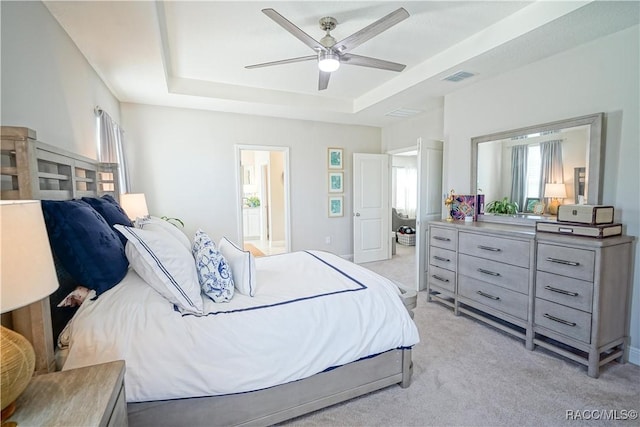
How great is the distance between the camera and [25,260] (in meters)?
0.74

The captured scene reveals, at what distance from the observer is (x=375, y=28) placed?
6.33ft

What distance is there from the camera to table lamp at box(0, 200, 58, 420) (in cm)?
71

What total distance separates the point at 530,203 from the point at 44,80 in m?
3.88

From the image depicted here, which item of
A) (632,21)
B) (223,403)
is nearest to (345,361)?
(223,403)

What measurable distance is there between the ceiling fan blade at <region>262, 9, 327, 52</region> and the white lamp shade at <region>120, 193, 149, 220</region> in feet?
7.74

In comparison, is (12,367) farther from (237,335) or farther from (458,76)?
(458,76)

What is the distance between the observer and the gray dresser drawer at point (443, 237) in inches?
119

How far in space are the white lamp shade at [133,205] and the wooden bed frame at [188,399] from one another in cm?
91

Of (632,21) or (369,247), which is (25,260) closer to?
(632,21)

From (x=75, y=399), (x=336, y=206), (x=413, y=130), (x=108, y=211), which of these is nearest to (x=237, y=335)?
(x=75, y=399)

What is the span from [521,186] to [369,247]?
2.83 metres

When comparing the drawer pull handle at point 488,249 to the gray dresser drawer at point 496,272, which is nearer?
the gray dresser drawer at point 496,272

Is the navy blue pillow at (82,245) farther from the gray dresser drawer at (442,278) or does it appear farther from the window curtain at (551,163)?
the window curtain at (551,163)

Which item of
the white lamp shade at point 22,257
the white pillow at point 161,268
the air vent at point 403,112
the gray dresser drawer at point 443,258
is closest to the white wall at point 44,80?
the white pillow at point 161,268
